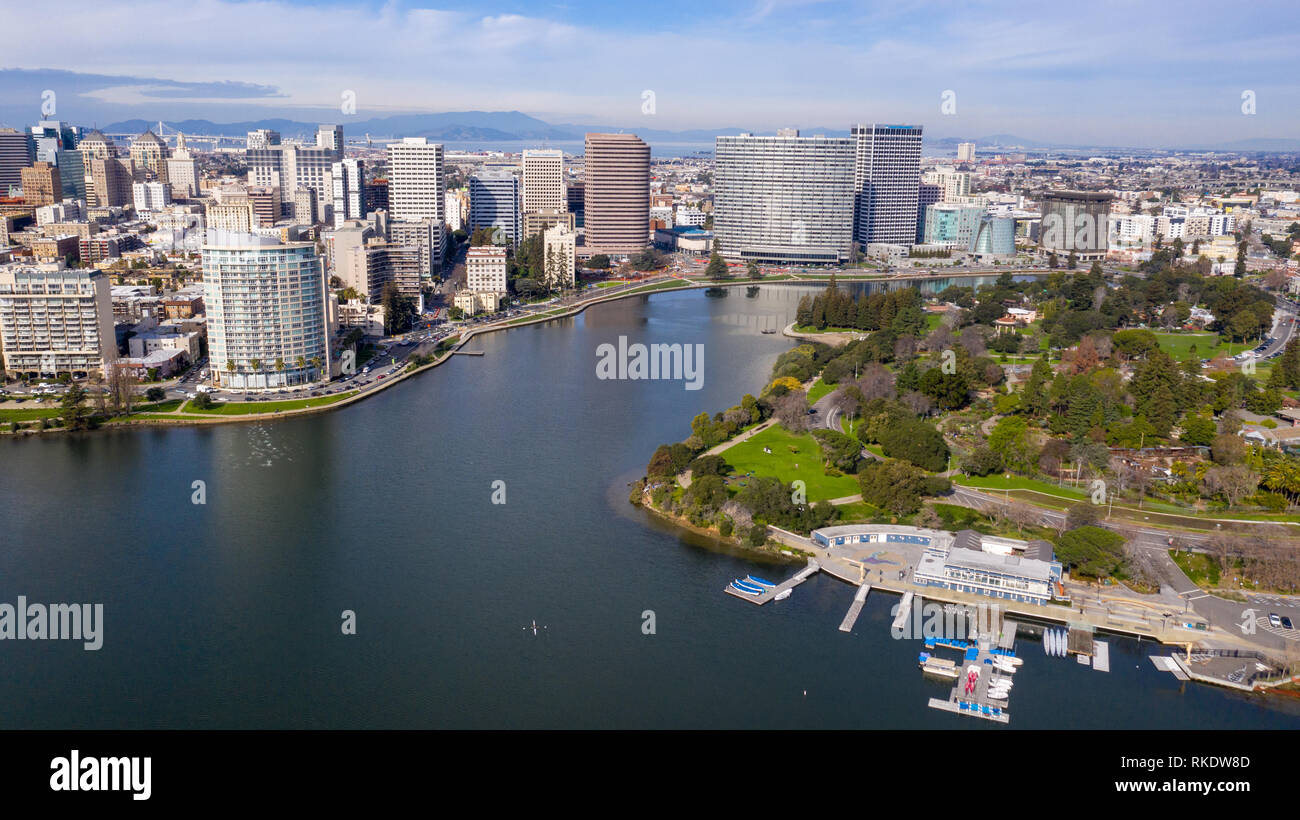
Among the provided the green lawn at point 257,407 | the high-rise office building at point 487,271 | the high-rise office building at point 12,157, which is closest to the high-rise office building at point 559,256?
the high-rise office building at point 487,271

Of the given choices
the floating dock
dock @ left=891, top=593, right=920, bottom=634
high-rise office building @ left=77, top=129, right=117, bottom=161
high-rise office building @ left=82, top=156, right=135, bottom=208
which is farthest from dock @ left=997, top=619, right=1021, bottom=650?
high-rise office building @ left=77, top=129, right=117, bottom=161

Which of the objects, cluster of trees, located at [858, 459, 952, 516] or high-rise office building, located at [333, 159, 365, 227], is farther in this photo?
high-rise office building, located at [333, 159, 365, 227]

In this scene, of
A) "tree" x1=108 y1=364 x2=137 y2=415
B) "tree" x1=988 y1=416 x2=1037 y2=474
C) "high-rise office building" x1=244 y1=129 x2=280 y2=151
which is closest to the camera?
"tree" x1=988 y1=416 x2=1037 y2=474

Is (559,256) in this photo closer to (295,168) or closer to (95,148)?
(295,168)

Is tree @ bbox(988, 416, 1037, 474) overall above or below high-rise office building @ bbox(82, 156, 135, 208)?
below

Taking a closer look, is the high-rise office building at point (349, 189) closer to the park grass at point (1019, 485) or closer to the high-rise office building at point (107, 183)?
the high-rise office building at point (107, 183)

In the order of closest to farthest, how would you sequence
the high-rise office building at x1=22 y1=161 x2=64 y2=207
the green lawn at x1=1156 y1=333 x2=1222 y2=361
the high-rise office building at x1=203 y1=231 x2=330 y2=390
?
the high-rise office building at x1=203 y1=231 x2=330 y2=390
the green lawn at x1=1156 y1=333 x2=1222 y2=361
the high-rise office building at x1=22 y1=161 x2=64 y2=207

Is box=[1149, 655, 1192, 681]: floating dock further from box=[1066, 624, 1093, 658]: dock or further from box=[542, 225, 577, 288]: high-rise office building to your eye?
box=[542, 225, 577, 288]: high-rise office building
